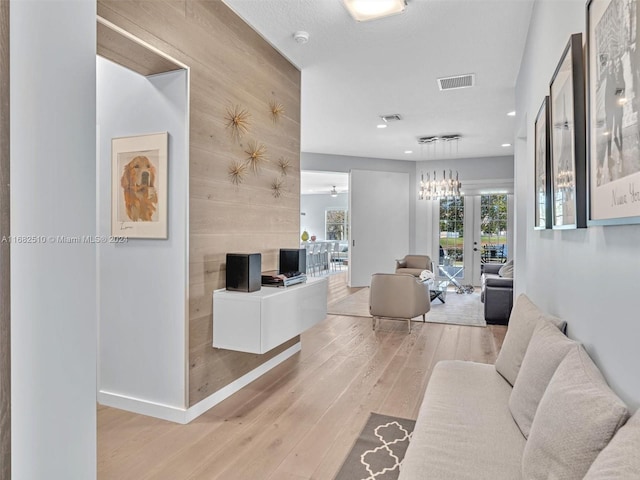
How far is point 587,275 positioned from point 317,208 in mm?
14390

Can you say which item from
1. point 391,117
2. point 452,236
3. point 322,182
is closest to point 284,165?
point 391,117

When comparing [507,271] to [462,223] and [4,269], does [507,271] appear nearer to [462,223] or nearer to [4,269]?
[462,223]

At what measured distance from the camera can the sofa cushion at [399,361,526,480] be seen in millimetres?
1325

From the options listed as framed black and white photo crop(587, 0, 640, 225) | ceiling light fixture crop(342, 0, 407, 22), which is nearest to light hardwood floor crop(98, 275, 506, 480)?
framed black and white photo crop(587, 0, 640, 225)

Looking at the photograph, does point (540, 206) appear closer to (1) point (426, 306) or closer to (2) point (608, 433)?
(2) point (608, 433)

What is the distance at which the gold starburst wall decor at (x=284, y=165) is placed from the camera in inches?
145

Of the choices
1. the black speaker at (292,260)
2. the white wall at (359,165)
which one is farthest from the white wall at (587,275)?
the white wall at (359,165)

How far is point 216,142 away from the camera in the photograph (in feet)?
9.23

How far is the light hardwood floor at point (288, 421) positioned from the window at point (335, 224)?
11364mm

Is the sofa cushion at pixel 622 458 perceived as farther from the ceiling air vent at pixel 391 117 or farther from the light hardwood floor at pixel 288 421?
the ceiling air vent at pixel 391 117

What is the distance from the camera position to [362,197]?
28.6 feet

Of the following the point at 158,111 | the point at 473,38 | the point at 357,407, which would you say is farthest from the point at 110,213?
the point at 473,38

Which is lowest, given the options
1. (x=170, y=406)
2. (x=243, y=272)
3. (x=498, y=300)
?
(x=170, y=406)

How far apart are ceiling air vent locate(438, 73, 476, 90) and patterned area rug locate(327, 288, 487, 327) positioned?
298cm
